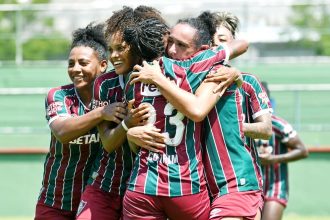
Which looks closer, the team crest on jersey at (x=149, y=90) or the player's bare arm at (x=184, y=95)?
the player's bare arm at (x=184, y=95)

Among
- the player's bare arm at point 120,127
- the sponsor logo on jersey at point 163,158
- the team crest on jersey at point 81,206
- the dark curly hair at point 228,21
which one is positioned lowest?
the team crest on jersey at point 81,206

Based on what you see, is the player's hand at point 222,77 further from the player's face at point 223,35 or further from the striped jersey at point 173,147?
the player's face at point 223,35

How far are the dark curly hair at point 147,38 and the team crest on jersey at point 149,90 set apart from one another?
0.28 metres

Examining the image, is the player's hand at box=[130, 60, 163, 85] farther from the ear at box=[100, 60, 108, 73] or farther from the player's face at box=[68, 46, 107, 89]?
the ear at box=[100, 60, 108, 73]

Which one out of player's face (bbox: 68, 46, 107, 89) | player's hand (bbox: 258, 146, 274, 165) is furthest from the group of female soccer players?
player's hand (bbox: 258, 146, 274, 165)

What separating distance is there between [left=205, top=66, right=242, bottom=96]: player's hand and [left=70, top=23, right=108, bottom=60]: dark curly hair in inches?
50.6

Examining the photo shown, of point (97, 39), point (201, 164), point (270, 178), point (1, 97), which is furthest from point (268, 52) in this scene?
point (201, 164)

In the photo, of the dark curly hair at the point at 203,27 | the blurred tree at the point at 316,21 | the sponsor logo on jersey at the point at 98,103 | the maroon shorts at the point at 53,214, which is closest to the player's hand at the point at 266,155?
the maroon shorts at the point at 53,214

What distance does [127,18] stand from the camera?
5125 mm

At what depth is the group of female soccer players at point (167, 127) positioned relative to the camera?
4.62 m

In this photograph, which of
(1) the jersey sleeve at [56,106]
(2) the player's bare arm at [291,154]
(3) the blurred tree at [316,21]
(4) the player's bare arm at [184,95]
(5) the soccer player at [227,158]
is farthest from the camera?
(3) the blurred tree at [316,21]

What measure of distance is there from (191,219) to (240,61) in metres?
10.2

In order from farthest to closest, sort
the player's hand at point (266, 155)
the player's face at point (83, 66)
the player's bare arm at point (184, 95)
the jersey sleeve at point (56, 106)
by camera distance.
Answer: the player's hand at point (266, 155) < the player's face at point (83, 66) < the jersey sleeve at point (56, 106) < the player's bare arm at point (184, 95)

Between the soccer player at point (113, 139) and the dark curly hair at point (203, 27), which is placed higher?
the dark curly hair at point (203, 27)
